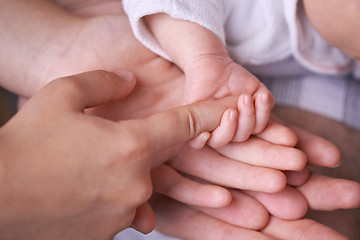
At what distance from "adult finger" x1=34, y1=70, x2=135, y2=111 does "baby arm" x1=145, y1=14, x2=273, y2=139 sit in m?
0.14

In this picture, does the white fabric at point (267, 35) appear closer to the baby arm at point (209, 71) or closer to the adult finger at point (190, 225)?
the baby arm at point (209, 71)

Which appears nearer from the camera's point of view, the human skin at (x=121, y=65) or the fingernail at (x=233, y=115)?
the fingernail at (x=233, y=115)

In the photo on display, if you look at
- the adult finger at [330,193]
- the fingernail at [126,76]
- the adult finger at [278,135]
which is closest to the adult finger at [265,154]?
the adult finger at [278,135]

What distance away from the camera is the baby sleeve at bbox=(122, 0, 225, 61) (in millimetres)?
772

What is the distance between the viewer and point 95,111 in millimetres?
722

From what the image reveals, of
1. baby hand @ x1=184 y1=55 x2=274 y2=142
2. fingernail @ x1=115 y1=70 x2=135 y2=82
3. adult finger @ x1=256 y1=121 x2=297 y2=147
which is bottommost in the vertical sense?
adult finger @ x1=256 y1=121 x2=297 y2=147

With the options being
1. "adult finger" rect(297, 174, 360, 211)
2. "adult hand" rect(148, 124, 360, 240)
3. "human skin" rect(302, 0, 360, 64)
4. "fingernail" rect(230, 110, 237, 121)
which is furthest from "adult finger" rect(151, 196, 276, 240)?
"human skin" rect(302, 0, 360, 64)

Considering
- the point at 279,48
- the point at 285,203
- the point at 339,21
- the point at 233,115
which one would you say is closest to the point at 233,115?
the point at 233,115

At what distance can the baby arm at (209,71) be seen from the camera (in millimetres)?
641

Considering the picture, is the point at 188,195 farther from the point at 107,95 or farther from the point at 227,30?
the point at 227,30

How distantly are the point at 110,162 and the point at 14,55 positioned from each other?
0.44 meters

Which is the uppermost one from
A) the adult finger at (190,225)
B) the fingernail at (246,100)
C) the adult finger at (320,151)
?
the fingernail at (246,100)

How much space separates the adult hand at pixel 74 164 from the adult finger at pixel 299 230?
0.26m

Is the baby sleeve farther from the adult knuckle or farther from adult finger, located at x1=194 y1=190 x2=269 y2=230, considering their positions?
adult finger, located at x1=194 y1=190 x2=269 y2=230
